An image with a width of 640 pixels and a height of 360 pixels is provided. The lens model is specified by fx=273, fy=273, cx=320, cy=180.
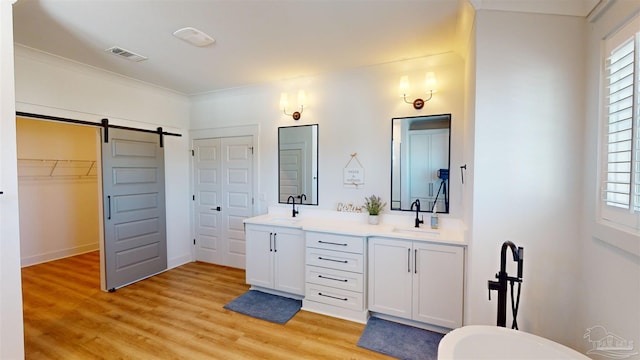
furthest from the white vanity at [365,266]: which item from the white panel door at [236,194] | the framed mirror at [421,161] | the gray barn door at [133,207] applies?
the gray barn door at [133,207]

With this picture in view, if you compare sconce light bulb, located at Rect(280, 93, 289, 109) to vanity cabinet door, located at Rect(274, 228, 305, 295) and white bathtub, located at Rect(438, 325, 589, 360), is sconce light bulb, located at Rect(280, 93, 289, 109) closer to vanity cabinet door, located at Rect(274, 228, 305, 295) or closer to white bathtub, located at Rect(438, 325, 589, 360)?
vanity cabinet door, located at Rect(274, 228, 305, 295)

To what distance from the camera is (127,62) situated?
120 inches

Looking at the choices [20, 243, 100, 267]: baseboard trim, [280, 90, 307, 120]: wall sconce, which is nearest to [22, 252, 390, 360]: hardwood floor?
[20, 243, 100, 267]: baseboard trim

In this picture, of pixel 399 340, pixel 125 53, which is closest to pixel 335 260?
pixel 399 340

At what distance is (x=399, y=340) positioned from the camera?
2.37 m

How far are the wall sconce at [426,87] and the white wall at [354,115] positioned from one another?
2.1 inches

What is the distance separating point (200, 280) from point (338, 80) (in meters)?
3.19

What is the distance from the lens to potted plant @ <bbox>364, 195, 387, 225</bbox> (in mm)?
3027

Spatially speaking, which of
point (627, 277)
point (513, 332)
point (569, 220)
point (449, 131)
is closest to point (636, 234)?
point (627, 277)

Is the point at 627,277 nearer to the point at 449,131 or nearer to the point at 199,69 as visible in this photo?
the point at 449,131

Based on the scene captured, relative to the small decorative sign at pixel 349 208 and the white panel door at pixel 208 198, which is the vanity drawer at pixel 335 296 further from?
the white panel door at pixel 208 198

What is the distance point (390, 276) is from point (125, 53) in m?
3.48

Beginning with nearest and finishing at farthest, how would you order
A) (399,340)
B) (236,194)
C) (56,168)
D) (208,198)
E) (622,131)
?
(622,131) < (399,340) < (236,194) < (208,198) < (56,168)

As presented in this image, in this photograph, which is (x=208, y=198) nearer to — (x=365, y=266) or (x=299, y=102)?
(x=299, y=102)
